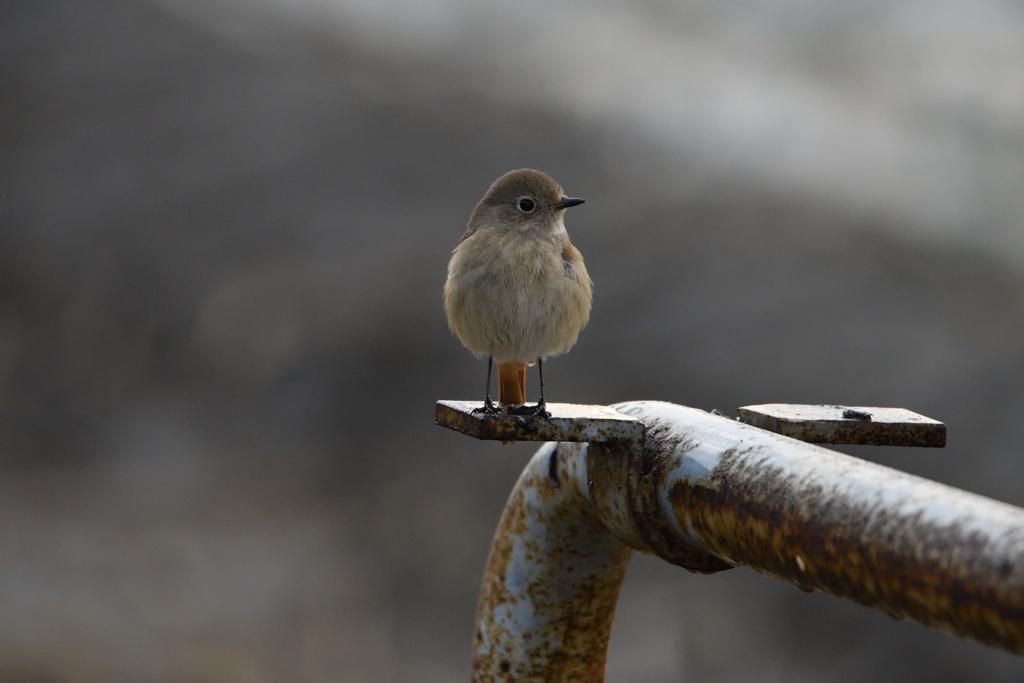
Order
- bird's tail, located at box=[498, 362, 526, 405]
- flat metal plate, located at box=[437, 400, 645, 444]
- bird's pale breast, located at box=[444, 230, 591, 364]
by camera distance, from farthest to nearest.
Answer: bird's tail, located at box=[498, 362, 526, 405]
bird's pale breast, located at box=[444, 230, 591, 364]
flat metal plate, located at box=[437, 400, 645, 444]

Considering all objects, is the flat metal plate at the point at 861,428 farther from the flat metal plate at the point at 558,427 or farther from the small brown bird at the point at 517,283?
the small brown bird at the point at 517,283

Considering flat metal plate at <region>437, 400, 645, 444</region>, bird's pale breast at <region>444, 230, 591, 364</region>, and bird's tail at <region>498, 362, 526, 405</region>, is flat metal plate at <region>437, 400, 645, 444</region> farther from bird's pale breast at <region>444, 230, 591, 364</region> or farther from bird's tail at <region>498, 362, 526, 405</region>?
bird's tail at <region>498, 362, 526, 405</region>

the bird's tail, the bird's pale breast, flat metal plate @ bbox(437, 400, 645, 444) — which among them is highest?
the bird's pale breast

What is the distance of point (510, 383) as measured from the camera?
8.77 feet

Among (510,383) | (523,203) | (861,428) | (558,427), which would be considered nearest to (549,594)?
(558,427)

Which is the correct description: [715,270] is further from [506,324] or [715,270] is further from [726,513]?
[726,513]

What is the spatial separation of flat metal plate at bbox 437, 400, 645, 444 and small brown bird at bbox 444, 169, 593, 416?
100 centimetres

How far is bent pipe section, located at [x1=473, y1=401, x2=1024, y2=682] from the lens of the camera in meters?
0.76

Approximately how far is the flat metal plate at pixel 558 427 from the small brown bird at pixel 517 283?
3.30ft

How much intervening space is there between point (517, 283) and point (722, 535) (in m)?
1.50

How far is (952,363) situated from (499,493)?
2.31 metres

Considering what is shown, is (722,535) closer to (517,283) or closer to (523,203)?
(517,283)

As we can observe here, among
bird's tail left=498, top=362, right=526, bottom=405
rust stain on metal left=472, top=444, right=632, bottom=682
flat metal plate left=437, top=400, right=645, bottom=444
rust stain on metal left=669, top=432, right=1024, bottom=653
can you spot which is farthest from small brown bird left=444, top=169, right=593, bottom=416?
rust stain on metal left=669, top=432, right=1024, bottom=653

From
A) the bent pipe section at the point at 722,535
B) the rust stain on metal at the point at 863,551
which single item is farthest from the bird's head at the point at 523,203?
the rust stain on metal at the point at 863,551
